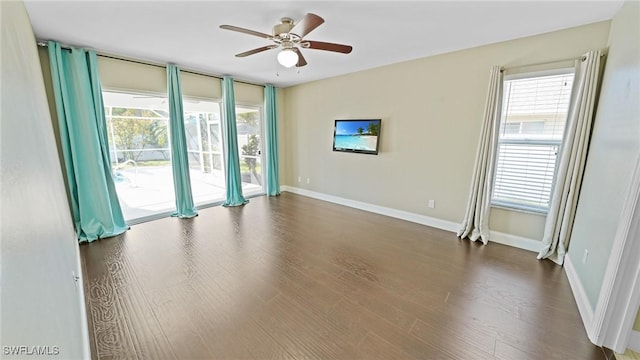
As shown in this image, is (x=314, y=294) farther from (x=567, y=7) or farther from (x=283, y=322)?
(x=567, y=7)

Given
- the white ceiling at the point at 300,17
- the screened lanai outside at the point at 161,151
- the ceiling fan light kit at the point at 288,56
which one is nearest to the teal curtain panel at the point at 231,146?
the screened lanai outside at the point at 161,151

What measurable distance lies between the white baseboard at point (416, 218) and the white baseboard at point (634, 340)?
5.00 feet

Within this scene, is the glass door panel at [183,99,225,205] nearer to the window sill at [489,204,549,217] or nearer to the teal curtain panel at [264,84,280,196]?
the teal curtain panel at [264,84,280,196]

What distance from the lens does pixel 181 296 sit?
88.3 inches

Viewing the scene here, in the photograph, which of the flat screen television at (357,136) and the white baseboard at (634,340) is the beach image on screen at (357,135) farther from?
the white baseboard at (634,340)

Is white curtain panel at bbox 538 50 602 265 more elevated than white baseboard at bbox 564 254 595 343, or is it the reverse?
white curtain panel at bbox 538 50 602 265

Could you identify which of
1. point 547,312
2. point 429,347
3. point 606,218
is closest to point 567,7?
point 606,218

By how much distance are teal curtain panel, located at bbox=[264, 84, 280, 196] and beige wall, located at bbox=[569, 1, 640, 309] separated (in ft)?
16.6

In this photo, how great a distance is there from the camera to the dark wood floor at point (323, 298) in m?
1.73

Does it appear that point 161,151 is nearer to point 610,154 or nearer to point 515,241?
point 515,241

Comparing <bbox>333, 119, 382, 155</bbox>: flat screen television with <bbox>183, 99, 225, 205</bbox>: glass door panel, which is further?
<bbox>183, 99, 225, 205</bbox>: glass door panel

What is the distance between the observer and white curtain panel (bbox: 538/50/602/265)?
2535mm

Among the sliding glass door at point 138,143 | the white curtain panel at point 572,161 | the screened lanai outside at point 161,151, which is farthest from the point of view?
the screened lanai outside at point 161,151

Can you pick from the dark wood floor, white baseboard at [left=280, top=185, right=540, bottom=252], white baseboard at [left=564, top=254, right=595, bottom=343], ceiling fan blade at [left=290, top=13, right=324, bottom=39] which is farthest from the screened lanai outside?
white baseboard at [left=564, top=254, right=595, bottom=343]
